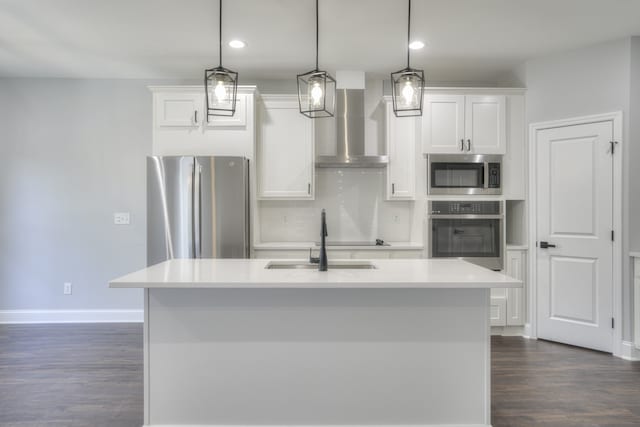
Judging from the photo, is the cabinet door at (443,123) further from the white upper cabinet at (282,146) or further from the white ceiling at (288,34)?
the white upper cabinet at (282,146)

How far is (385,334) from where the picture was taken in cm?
202

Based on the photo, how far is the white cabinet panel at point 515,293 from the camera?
3.62 metres

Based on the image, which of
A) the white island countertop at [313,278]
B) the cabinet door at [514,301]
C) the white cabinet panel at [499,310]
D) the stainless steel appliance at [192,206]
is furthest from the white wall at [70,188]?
the cabinet door at [514,301]

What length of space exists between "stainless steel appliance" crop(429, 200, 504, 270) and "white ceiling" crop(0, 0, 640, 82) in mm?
1428

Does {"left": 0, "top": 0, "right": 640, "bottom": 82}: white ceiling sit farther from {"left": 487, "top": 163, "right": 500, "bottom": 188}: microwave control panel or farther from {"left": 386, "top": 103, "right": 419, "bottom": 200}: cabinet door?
{"left": 487, "top": 163, "right": 500, "bottom": 188}: microwave control panel

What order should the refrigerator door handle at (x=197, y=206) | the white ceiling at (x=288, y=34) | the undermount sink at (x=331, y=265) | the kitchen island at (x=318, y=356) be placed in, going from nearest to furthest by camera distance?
the kitchen island at (x=318, y=356) < the undermount sink at (x=331, y=265) < the white ceiling at (x=288, y=34) < the refrigerator door handle at (x=197, y=206)

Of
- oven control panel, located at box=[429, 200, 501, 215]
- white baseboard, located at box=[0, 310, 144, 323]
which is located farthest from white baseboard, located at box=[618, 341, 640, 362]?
white baseboard, located at box=[0, 310, 144, 323]

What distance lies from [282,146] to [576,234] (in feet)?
9.36

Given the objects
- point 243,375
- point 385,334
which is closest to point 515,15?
point 385,334

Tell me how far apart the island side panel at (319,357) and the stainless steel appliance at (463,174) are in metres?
1.88

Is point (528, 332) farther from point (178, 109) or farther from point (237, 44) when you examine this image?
point (178, 109)

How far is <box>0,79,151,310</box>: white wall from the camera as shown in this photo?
4027 mm

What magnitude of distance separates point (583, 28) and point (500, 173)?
1.33 m

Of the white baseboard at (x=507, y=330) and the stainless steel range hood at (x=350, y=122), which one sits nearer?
the white baseboard at (x=507, y=330)
